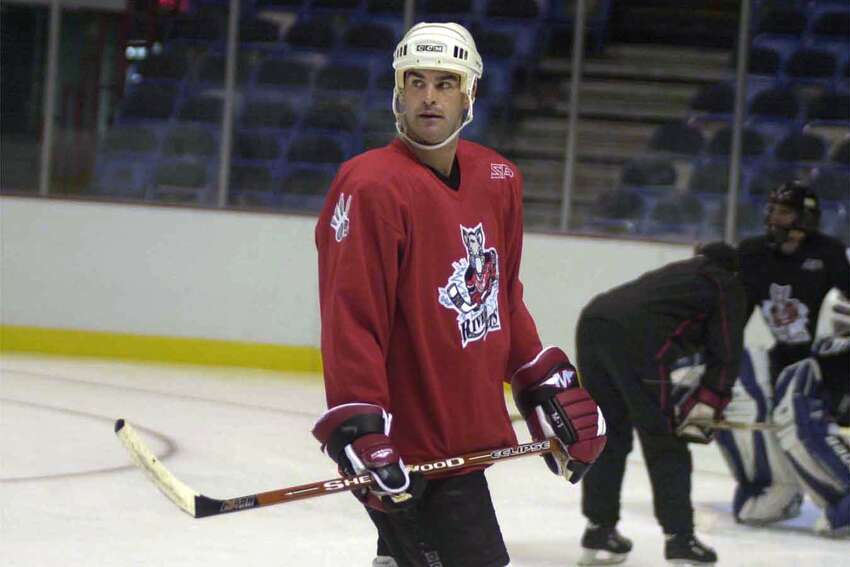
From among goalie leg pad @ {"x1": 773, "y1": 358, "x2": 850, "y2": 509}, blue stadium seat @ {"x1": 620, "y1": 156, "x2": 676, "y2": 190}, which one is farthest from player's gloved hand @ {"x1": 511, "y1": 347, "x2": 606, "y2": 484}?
blue stadium seat @ {"x1": 620, "y1": 156, "x2": 676, "y2": 190}

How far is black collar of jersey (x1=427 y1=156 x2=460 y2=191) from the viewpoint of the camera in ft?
7.57

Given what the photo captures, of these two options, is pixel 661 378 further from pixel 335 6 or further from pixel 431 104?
pixel 335 6

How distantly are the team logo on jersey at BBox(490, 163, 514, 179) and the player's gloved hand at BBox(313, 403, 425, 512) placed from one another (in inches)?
16.4

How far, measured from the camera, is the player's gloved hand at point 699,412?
431 cm

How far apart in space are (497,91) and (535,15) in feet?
1.43

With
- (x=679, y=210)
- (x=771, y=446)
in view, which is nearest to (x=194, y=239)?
(x=679, y=210)

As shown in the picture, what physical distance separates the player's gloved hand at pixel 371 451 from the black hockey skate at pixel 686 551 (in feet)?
6.76

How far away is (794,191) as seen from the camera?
4.86 meters

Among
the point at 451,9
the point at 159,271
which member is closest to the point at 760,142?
the point at 451,9

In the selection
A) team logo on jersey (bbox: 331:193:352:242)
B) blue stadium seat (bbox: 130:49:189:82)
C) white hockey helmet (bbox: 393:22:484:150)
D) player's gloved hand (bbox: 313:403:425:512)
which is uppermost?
blue stadium seat (bbox: 130:49:189:82)

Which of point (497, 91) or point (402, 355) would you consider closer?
point (402, 355)

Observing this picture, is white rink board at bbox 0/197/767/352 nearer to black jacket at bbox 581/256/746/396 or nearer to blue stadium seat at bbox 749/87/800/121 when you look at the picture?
blue stadium seat at bbox 749/87/800/121

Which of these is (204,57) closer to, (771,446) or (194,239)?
(194,239)

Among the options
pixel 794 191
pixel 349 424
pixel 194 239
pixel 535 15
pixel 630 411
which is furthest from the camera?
pixel 535 15
